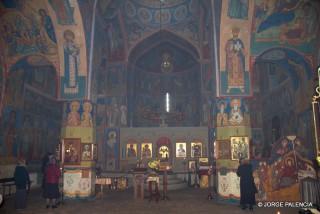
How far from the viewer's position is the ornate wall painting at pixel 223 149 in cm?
1092

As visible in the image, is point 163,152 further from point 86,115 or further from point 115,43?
point 86,115

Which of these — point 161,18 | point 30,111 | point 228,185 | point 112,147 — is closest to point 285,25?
point 228,185

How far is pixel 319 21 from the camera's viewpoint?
1045 centimetres

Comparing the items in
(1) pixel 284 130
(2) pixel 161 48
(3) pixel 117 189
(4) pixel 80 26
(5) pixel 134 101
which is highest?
(2) pixel 161 48

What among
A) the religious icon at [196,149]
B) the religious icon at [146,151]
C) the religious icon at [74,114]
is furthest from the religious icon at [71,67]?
the religious icon at [196,149]

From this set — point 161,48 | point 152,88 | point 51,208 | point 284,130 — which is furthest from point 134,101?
point 51,208

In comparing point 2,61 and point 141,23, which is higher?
point 141,23

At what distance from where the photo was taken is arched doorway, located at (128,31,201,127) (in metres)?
22.2

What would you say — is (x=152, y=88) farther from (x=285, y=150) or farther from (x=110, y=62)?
(x=285, y=150)

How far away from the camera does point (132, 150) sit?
19297mm

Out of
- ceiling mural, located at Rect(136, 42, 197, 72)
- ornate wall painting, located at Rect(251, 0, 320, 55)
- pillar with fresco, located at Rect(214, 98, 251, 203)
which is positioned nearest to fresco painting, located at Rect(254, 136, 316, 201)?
pillar with fresco, located at Rect(214, 98, 251, 203)

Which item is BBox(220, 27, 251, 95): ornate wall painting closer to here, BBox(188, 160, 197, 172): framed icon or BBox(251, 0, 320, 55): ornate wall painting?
BBox(251, 0, 320, 55): ornate wall painting

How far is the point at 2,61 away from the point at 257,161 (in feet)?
34.3

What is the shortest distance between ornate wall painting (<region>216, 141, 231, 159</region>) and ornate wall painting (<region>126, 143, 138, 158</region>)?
29.3 ft
